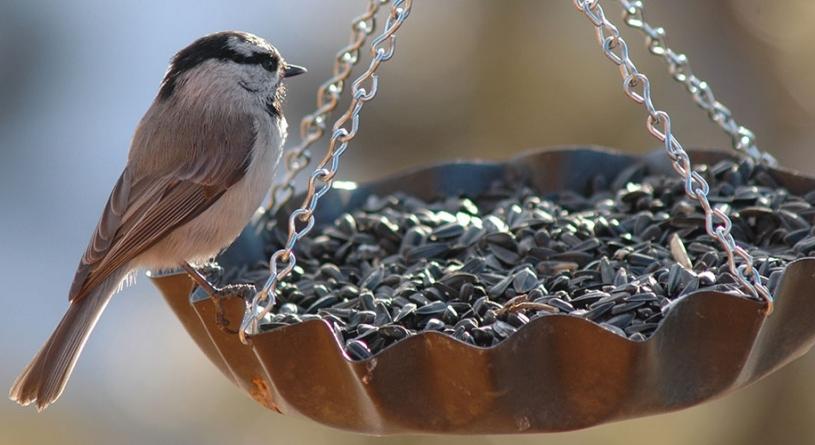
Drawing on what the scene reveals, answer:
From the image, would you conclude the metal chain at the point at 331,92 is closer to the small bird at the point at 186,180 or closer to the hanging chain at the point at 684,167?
the small bird at the point at 186,180

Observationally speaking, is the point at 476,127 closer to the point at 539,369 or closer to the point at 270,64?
the point at 270,64

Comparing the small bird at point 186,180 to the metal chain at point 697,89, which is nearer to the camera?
the small bird at point 186,180

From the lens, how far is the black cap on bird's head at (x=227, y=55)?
2961 millimetres

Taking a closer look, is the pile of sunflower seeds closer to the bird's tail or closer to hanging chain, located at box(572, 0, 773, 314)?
hanging chain, located at box(572, 0, 773, 314)

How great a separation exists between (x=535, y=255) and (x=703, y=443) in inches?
63.8

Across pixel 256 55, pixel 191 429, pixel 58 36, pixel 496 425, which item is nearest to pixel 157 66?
pixel 58 36

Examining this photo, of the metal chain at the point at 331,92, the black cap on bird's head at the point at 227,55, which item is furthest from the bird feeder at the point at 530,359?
the black cap on bird's head at the point at 227,55

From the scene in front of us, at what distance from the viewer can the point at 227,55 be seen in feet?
9.76

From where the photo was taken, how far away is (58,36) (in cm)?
616

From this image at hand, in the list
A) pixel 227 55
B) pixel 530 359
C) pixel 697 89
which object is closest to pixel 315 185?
pixel 530 359

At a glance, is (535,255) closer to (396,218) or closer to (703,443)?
(396,218)

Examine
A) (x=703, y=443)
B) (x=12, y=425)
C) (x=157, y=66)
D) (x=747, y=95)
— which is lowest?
(x=12, y=425)

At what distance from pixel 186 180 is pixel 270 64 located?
18.2 inches

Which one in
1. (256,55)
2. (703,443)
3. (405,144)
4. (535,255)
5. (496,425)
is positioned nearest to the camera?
(496,425)
